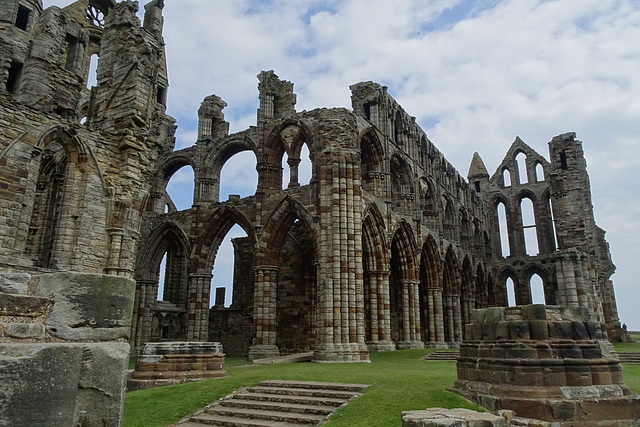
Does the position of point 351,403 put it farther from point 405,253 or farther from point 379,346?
point 405,253

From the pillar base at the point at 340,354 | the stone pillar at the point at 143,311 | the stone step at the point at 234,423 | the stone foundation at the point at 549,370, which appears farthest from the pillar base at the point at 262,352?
the stone foundation at the point at 549,370

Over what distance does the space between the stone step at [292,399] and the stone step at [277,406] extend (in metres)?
0.10

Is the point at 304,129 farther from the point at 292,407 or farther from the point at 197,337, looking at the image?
the point at 292,407

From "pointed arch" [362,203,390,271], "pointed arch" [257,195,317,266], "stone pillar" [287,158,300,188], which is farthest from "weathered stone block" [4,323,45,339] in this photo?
"stone pillar" [287,158,300,188]

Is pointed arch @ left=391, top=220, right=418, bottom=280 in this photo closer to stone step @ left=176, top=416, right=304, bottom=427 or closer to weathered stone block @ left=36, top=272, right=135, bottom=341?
stone step @ left=176, top=416, right=304, bottom=427

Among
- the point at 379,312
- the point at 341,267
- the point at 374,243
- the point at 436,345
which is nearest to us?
the point at 341,267

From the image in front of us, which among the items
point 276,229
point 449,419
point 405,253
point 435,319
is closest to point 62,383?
point 449,419

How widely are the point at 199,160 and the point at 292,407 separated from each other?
18043 millimetres

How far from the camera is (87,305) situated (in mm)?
2945

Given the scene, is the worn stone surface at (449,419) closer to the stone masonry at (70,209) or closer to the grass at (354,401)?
the grass at (354,401)

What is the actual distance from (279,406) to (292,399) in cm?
42

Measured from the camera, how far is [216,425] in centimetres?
805

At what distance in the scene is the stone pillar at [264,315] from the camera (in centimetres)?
1921

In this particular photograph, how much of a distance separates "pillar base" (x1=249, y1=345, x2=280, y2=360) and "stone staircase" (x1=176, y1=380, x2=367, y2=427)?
915 centimetres
